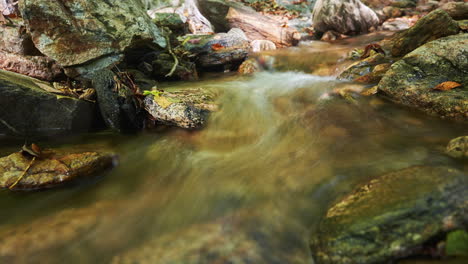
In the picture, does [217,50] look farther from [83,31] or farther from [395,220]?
[395,220]

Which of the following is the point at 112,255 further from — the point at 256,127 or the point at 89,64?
the point at 89,64

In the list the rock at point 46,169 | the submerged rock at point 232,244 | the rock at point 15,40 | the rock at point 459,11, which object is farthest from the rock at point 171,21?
the rock at point 459,11

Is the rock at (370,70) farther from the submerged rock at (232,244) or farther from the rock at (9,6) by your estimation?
the rock at (9,6)

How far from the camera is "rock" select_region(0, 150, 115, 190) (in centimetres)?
269

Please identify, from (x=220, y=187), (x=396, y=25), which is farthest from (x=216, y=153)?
(x=396, y=25)

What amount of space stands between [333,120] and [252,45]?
768cm

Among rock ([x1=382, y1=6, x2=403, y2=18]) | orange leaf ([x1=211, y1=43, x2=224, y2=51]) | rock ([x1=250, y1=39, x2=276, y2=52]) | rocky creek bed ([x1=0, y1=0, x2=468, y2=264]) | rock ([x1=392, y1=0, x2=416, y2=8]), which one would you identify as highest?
rock ([x1=392, y1=0, x2=416, y2=8])

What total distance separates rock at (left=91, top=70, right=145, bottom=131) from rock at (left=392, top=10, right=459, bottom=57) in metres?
6.79

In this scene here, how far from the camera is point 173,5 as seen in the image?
13062mm

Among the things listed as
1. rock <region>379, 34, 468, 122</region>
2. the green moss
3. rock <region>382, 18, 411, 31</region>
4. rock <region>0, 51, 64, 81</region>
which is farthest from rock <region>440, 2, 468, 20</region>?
rock <region>0, 51, 64, 81</region>

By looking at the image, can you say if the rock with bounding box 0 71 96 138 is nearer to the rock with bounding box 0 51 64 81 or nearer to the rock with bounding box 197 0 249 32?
the rock with bounding box 0 51 64 81

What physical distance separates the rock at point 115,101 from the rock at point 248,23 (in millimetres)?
8690

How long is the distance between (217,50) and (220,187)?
6156mm

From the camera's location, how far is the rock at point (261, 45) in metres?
10.2
